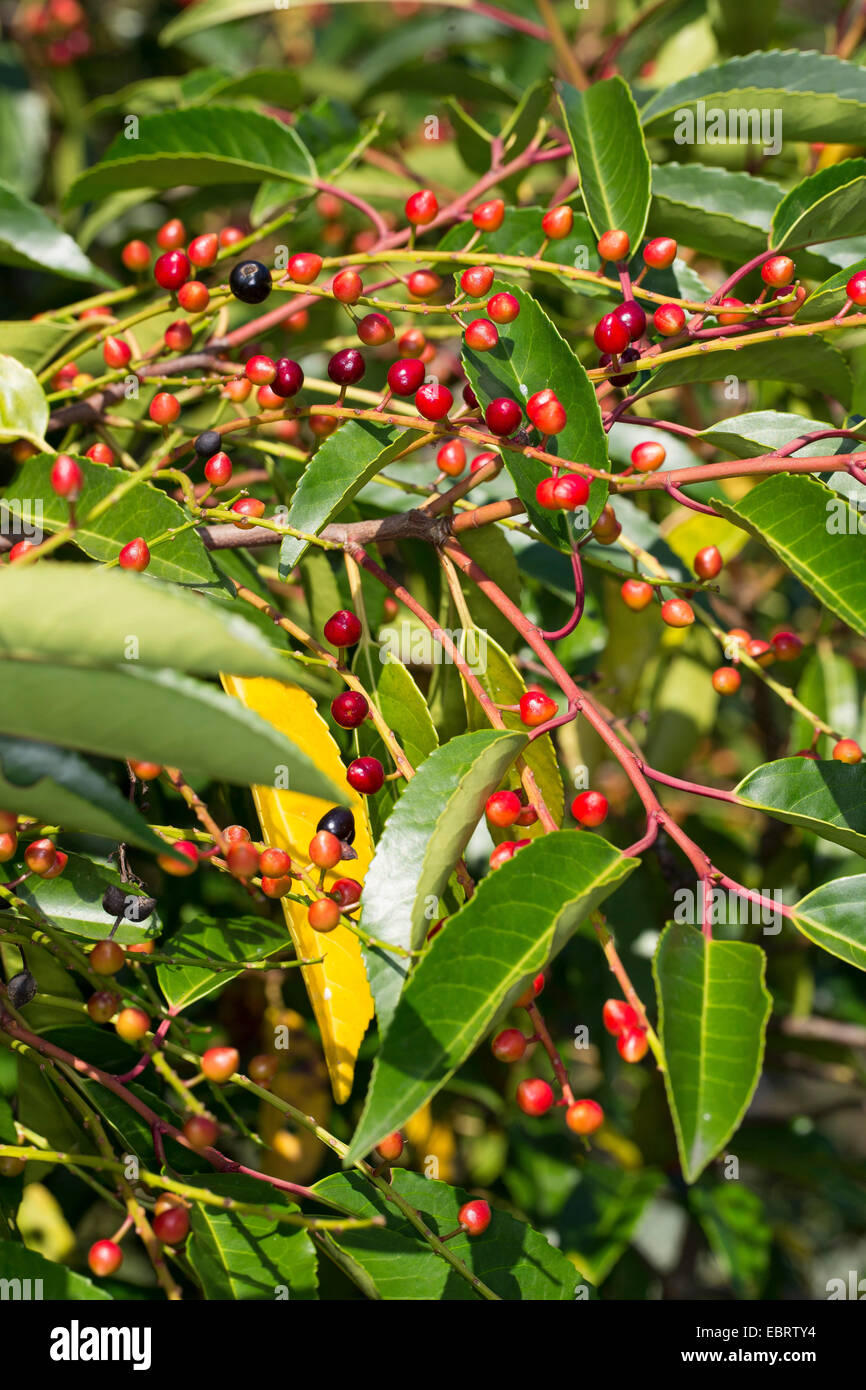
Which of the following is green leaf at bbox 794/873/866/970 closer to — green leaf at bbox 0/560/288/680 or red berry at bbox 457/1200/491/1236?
red berry at bbox 457/1200/491/1236

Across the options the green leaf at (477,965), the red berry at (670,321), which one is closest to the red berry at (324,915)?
the green leaf at (477,965)

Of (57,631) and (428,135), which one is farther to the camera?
(428,135)

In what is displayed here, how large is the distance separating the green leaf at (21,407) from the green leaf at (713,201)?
71 cm

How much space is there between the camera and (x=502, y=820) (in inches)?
35.1

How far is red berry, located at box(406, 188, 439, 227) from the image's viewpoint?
3.58ft

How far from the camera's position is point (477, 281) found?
38.5 inches

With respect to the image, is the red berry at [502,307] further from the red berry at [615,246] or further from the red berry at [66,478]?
the red berry at [66,478]

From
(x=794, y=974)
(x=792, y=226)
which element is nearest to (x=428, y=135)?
(x=792, y=226)

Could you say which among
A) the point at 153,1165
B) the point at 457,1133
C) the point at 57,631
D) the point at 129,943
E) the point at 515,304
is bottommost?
the point at 457,1133

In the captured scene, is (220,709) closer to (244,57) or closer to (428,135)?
(428,135)

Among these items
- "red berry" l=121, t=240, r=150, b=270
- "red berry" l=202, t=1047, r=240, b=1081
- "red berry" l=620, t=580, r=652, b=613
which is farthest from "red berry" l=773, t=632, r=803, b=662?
"red berry" l=121, t=240, r=150, b=270

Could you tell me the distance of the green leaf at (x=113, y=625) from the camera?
546mm

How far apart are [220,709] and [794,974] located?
1.60 meters

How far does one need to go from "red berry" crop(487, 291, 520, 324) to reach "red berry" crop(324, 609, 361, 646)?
0.97 ft
